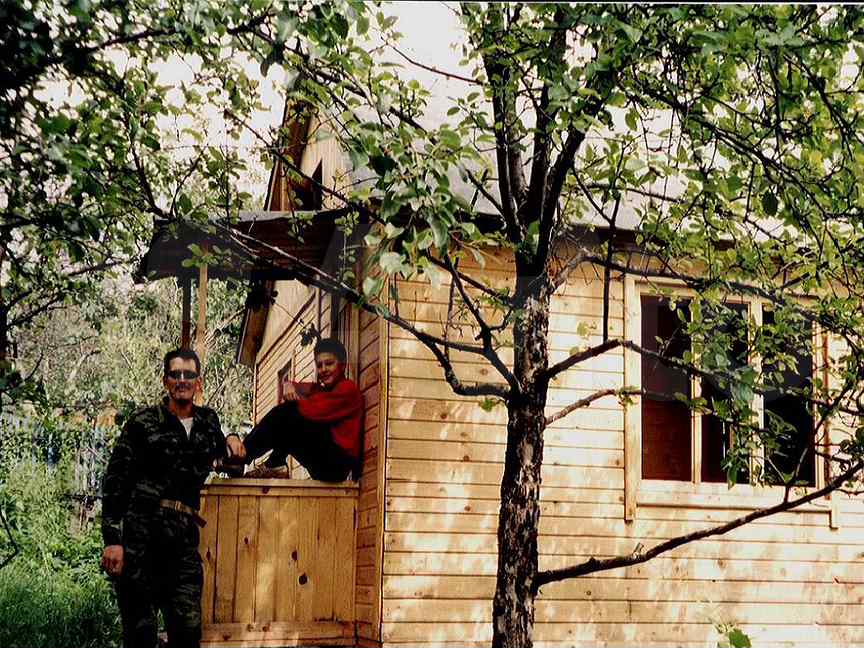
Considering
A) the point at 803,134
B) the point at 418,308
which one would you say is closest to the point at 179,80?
the point at 418,308

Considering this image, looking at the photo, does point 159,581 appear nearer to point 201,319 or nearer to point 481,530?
point 201,319

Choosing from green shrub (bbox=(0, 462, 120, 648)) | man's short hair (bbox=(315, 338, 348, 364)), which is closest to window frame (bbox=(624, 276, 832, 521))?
man's short hair (bbox=(315, 338, 348, 364))

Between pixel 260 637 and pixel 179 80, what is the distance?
3.94 m

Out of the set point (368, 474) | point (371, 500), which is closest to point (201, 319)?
point (368, 474)

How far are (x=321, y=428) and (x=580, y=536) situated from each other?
2160 millimetres

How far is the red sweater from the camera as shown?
8094 mm

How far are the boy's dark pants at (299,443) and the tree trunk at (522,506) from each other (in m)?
2.31

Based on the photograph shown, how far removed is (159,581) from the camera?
20.8ft

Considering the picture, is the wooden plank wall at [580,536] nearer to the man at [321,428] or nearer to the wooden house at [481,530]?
the wooden house at [481,530]

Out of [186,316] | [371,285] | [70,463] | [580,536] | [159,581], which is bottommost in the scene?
[159,581]

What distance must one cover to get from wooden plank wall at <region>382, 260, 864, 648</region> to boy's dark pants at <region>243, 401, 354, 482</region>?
59 centimetres

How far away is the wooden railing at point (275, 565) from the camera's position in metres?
7.61

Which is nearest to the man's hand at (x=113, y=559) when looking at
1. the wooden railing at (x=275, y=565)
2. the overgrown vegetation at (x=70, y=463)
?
the overgrown vegetation at (x=70, y=463)

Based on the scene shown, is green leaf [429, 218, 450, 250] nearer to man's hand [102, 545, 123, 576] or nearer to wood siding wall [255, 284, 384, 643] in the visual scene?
man's hand [102, 545, 123, 576]
